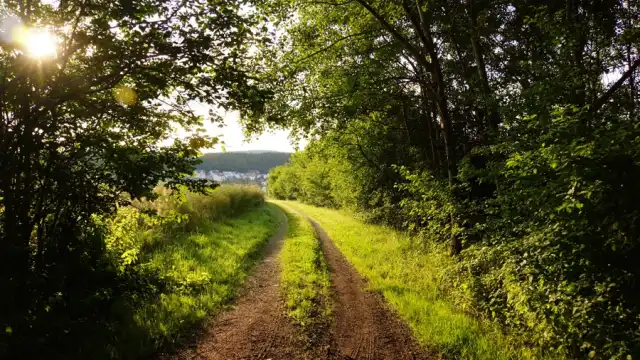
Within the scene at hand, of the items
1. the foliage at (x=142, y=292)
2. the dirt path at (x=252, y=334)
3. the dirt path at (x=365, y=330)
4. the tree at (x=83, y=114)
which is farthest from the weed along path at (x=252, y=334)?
the tree at (x=83, y=114)

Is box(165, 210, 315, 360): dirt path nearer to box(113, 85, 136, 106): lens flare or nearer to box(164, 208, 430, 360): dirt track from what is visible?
box(164, 208, 430, 360): dirt track

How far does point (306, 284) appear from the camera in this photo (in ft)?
28.9

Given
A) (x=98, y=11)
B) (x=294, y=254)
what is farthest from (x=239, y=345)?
(x=294, y=254)

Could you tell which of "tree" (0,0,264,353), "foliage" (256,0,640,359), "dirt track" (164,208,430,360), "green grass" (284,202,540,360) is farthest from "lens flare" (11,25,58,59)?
"green grass" (284,202,540,360)

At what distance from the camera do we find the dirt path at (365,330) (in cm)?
557

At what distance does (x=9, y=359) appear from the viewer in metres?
3.32

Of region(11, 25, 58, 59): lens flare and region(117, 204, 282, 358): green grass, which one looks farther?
region(117, 204, 282, 358): green grass

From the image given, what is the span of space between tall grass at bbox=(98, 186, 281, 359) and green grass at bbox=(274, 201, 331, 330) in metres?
1.24

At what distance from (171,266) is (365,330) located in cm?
525

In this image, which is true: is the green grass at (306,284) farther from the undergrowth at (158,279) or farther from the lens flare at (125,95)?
the lens flare at (125,95)

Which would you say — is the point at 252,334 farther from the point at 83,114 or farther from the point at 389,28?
the point at 389,28

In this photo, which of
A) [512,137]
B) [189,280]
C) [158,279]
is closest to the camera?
[158,279]

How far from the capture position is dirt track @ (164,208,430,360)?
5457 millimetres

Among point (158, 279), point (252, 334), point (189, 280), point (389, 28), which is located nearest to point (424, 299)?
point (252, 334)
